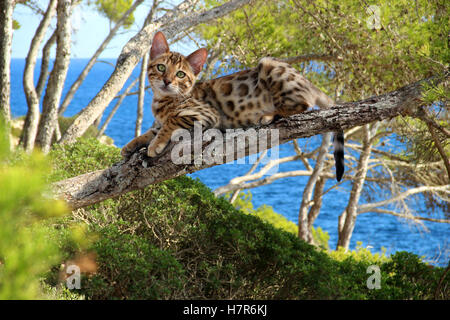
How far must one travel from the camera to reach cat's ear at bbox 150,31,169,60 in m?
3.91

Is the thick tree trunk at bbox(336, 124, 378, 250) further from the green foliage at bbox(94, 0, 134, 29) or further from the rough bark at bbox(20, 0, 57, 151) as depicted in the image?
the green foliage at bbox(94, 0, 134, 29)

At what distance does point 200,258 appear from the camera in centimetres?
490

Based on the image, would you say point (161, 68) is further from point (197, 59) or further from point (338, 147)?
point (338, 147)

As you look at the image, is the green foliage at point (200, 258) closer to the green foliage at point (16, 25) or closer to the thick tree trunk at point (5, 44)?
the thick tree trunk at point (5, 44)

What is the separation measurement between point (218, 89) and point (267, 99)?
444mm

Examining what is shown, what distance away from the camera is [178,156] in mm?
3477

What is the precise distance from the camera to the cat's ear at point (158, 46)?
3.91 meters

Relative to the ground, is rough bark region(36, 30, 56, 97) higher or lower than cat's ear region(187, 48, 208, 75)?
higher

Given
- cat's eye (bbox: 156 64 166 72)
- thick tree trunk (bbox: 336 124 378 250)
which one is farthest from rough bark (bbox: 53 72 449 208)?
thick tree trunk (bbox: 336 124 378 250)

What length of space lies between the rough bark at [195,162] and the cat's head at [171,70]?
498 mm

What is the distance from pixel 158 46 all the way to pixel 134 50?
2.81 meters

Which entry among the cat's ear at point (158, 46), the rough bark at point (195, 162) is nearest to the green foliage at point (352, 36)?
the rough bark at point (195, 162)

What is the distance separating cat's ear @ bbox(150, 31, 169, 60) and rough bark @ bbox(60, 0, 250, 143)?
8.16ft
